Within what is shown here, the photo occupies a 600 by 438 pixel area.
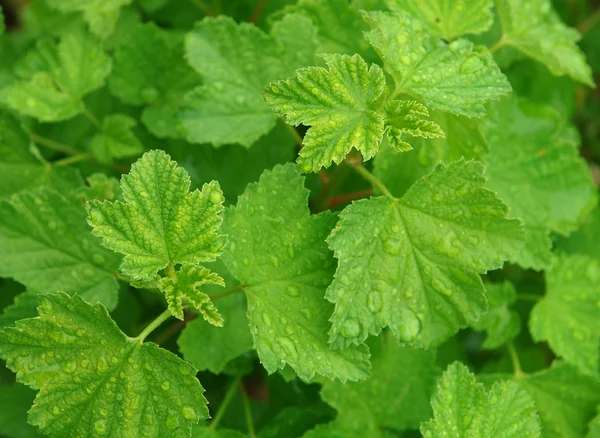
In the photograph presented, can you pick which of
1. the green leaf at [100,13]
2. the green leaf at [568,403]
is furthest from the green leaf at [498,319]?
the green leaf at [100,13]

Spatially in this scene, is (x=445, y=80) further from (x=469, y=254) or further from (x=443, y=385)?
(x=443, y=385)

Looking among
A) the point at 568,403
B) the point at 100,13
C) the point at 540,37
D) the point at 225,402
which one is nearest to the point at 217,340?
the point at 225,402

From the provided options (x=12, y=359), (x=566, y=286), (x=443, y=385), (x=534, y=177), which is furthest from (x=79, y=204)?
(x=566, y=286)

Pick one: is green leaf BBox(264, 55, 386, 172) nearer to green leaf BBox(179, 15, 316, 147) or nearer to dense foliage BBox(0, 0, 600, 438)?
dense foliage BBox(0, 0, 600, 438)

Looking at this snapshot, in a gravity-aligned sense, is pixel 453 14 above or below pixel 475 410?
above

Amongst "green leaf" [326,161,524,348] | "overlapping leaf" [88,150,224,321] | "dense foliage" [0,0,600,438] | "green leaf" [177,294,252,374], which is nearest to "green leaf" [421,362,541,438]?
"dense foliage" [0,0,600,438]

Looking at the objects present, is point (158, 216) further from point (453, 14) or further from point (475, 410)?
point (453, 14)

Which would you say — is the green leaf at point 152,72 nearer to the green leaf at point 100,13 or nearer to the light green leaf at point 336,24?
the green leaf at point 100,13
